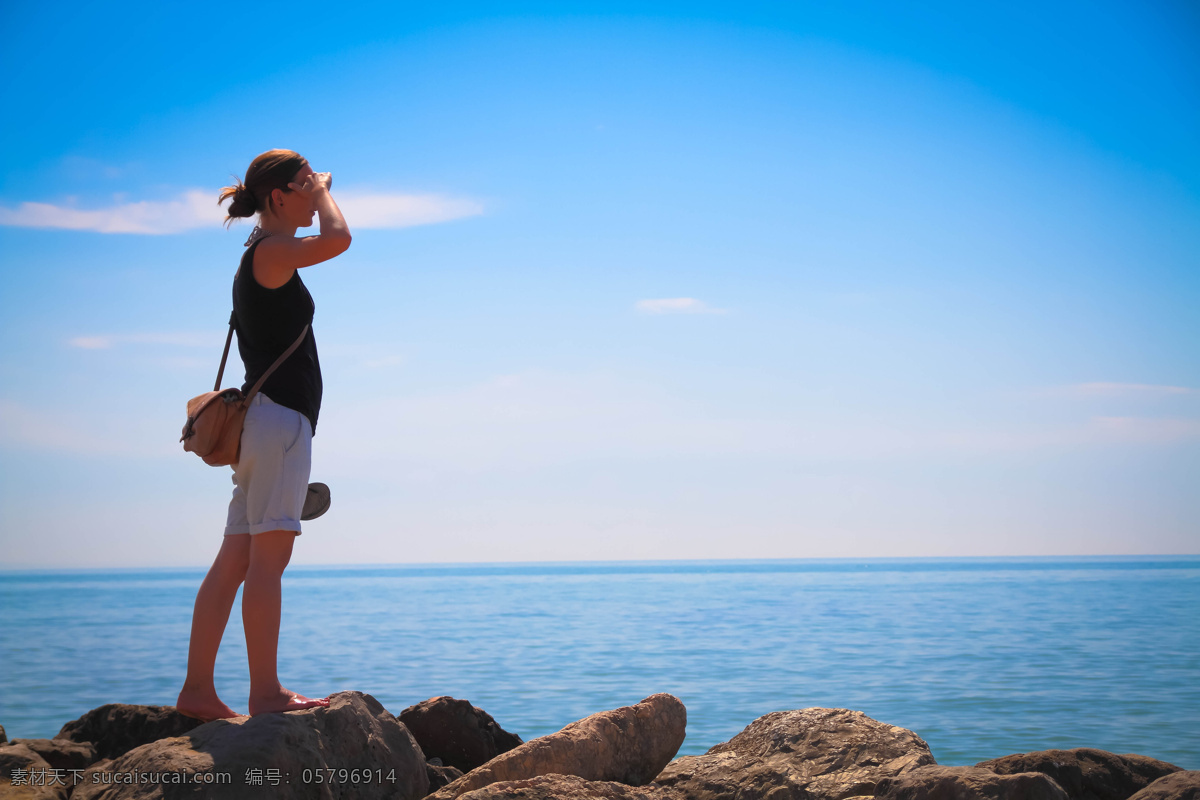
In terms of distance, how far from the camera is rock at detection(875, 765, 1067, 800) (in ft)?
9.67

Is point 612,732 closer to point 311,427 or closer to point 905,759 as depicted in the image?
point 905,759

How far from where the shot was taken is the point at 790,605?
30.3 metres

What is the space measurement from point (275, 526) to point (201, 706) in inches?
30.7

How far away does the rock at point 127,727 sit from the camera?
4320 millimetres

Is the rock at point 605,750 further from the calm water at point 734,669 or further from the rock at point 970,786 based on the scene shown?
the calm water at point 734,669

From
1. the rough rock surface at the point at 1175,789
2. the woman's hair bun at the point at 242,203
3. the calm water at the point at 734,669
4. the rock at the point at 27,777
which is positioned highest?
the woman's hair bun at the point at 242,203

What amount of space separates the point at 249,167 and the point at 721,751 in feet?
10.7

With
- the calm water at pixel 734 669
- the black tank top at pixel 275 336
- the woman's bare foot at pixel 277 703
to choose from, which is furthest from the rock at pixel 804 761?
the calm water at pixel 734 669

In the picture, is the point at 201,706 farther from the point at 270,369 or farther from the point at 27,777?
the point at 270,369

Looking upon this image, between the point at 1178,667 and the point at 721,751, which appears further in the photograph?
the point at 1178,667

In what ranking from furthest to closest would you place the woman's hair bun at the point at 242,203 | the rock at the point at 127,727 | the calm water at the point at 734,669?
the calm water at the point at 734,669
the rock at the point at 127,727
the woman's hair bun at the point at 242,203

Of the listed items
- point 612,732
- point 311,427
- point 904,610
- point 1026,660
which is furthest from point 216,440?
point 904,610

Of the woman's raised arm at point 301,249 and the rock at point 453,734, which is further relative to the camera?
the rock at point 453,734

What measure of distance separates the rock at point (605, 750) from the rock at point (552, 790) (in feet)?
1.32
